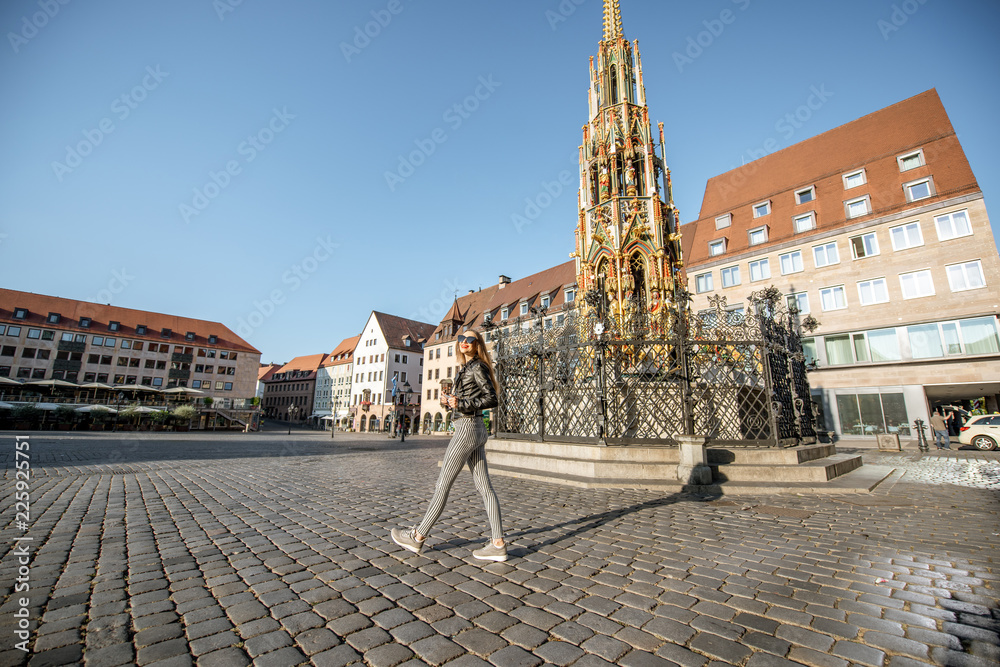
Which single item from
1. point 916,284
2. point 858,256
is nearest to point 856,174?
point 858,256

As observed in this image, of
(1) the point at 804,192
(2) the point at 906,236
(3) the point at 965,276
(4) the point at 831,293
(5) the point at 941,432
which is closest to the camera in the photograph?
(5) the point at 941,432

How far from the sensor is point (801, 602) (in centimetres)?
294

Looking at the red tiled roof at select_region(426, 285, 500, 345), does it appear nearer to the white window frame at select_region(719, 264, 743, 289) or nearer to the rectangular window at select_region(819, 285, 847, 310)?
the white window frame at select_region(719, 264, 743, 289)

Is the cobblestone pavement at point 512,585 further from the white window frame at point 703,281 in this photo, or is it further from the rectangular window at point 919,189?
the white window frame at point 703,281

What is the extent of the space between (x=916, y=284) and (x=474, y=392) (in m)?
27.9

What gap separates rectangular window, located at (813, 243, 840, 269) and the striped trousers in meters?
28.5

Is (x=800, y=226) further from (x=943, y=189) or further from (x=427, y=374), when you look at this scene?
(x=427, y=374)

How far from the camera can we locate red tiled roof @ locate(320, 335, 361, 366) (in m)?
74.9

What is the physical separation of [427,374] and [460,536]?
1952 inches

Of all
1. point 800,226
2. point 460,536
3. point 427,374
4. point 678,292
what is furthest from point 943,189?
point 427,374

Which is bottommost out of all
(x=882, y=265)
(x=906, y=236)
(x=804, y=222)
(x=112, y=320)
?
(x=882, y=265)

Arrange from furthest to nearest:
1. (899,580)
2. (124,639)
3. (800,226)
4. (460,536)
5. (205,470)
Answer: (800,226) < (205,470) < (460,536) < (899,580) < (124,639)

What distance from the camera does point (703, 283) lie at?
29969mm

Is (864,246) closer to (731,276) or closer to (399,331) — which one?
(731,276)
